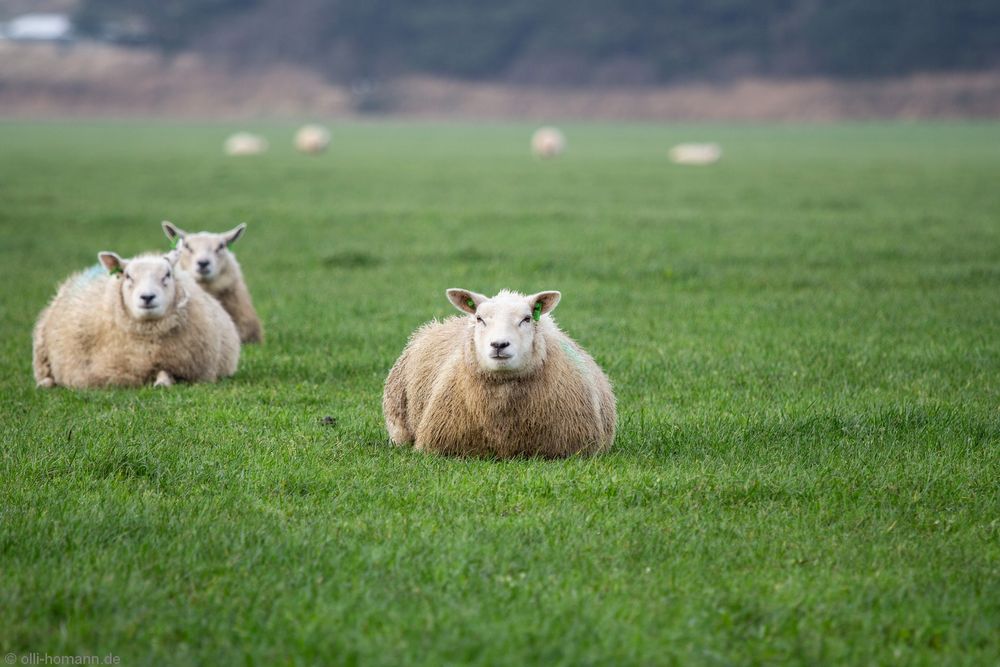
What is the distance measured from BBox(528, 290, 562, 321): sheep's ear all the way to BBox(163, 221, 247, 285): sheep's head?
15.6 ft

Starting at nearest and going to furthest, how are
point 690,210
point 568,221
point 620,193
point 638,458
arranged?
1. point 638,458
2. point 568,221
3. point 690,210
4. point 620,193

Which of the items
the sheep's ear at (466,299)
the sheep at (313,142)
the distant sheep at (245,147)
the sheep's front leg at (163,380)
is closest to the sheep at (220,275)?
the sheep's front leg at (163,380)

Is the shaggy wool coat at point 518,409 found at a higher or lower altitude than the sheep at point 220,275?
lower

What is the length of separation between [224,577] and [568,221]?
18.0 meters

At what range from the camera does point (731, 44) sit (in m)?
101

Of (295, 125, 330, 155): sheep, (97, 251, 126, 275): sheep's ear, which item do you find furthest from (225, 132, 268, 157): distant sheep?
(97, 251, 126, 275): sheep's ear

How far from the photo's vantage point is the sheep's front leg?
31.4 ft

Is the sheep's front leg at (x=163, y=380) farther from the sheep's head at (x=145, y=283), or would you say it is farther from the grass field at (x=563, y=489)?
the sheep's head at (x=145, y=283)

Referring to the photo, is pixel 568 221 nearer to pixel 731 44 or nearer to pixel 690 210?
pixel 690 210

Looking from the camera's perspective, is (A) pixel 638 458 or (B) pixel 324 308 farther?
(B) pixel 324 308

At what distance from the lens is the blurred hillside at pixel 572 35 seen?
3821 inches

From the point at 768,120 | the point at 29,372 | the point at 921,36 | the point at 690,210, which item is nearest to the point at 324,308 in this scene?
the point at 29,372

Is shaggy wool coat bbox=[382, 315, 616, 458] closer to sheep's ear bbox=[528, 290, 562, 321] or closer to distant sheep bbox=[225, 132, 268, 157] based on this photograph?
sheep's ear bbox=[528, 290, 562, 321]

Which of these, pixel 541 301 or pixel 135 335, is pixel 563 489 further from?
pixel 135 335
